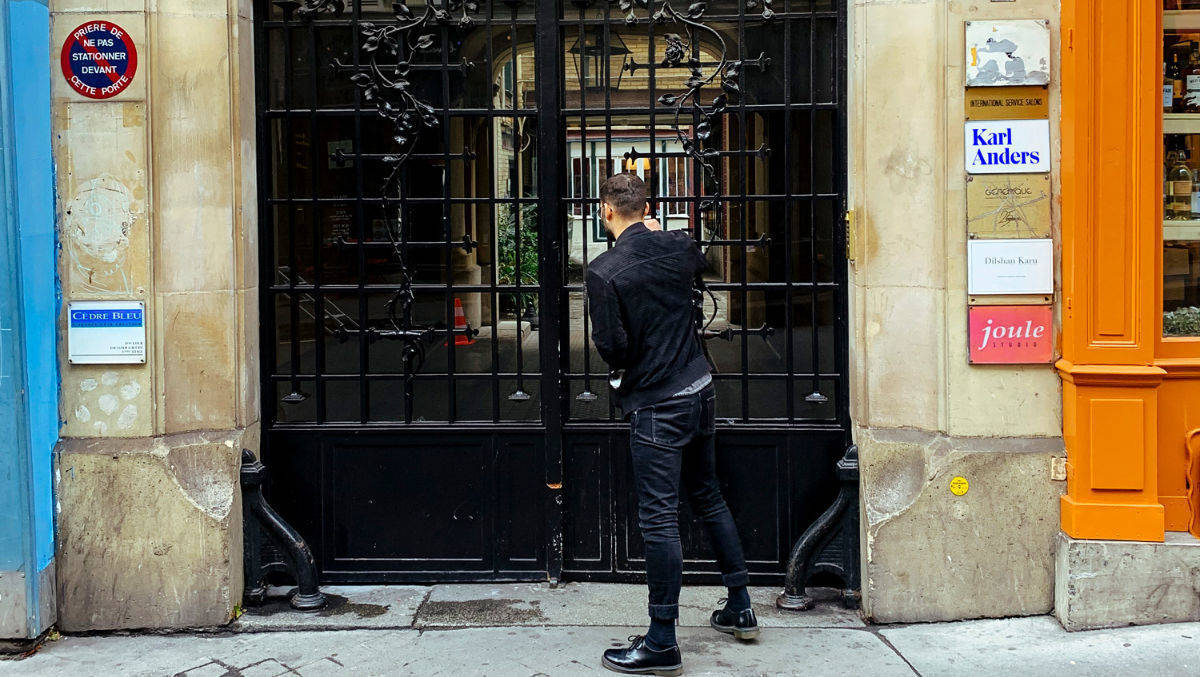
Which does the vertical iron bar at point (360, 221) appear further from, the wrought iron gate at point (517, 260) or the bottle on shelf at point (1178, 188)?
the bottle on shelf at point (1178, 188)

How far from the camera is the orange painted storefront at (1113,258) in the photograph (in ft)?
17.2

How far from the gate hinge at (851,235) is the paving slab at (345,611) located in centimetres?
269

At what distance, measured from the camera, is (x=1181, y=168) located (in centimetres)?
567

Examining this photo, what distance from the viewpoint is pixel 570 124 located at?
6.03 m

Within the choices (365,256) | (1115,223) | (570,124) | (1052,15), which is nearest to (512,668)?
(365,256)

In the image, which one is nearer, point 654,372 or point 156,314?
point 654,372

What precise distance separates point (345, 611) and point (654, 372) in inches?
80.1

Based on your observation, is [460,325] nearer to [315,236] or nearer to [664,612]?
[315,236]

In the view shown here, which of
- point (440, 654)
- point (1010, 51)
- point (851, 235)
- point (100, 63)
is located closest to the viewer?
point (440, 654)

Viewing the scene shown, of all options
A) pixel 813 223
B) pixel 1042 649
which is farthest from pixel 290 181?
pixel 1042 649

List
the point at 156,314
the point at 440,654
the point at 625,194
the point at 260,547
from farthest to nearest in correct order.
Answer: the point at 260,547 → the point at 156,314 → the point at 440,654 → the point at 625,194

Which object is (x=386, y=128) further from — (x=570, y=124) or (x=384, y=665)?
(x=384, y=665)

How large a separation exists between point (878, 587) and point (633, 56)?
2.83 meters

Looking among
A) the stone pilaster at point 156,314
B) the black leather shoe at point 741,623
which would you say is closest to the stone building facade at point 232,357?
the stone pilaster at point 156,314
